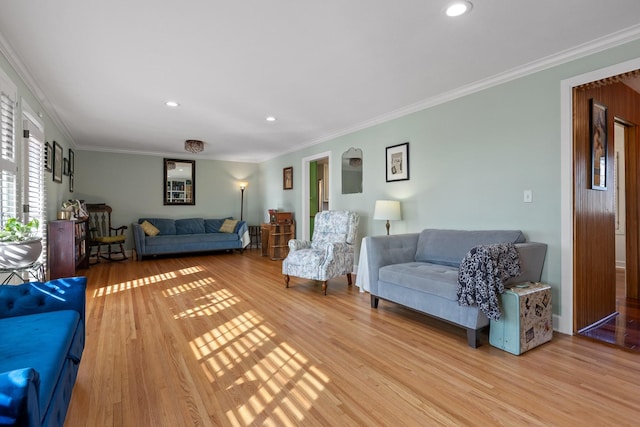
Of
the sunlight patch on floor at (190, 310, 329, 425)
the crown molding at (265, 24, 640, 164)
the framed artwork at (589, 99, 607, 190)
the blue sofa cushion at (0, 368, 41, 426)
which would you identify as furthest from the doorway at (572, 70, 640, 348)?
the blue sofa cushion at (0, 368, 41, 426)

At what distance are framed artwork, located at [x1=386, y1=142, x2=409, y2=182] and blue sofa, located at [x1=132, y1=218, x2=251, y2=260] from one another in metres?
4.10

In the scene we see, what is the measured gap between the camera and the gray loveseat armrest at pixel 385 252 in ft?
11.1

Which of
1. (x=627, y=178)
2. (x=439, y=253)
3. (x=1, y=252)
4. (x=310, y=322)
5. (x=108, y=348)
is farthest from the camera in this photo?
(x=627, y=178)

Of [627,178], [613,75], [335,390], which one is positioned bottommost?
[335,390]

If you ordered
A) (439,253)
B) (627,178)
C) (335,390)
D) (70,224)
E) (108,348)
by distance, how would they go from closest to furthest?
(335,390)
(108,348)
(439,253)
(627,178)
(70,224)

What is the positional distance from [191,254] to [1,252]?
536cm

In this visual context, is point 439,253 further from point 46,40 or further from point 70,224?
point 70,224

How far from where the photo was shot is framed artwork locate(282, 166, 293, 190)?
691cm

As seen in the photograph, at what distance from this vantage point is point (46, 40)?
2.52m

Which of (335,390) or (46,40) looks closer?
(335,390)

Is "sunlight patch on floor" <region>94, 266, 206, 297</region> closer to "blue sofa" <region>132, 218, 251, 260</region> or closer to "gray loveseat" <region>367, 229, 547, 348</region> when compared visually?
"blue sofa" <region>132, 218, 251, 260</region>

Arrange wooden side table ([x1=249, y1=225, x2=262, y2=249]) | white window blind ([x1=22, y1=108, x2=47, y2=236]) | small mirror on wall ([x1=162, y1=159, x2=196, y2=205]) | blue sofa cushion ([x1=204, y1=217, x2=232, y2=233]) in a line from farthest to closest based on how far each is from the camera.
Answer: wooden side table ([x1=249, y1=225, x2=262, y2=249])
blue sofa cushion ([x1=204, y1=217, x2=232, y2=233])
small mirror on wall ([x1=162, y1=159, x2=196, y2=205])
white window blind ([x1=22, y1=108, x2=47, y2=236])

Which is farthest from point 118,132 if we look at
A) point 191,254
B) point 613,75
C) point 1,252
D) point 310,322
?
point 613,75

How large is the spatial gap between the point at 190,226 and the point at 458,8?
675 centimetres
